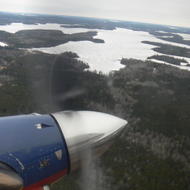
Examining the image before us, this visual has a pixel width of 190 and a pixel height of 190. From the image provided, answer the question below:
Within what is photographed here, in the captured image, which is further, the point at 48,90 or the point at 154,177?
the point at 154,177

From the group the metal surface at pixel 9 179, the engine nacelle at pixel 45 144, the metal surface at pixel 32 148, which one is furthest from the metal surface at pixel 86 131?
the metal surface at pixel 9 179

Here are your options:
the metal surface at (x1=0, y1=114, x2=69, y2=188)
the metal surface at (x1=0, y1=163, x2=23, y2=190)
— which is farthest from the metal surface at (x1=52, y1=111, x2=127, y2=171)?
the metal surface at (x1=0, y1=163, x2=23, y2=190)

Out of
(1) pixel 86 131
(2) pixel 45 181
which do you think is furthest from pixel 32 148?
(1) pixel 86 131

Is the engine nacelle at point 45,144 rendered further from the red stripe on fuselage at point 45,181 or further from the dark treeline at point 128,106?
the dark treeline at point 128,106

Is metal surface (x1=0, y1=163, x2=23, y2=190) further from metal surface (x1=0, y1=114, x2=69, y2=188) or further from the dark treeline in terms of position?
the dark treeline

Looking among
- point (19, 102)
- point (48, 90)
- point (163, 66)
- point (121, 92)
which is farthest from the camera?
point (163, 66)

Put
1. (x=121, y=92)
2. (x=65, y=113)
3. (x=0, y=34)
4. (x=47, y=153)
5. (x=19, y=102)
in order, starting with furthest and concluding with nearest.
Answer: (x=0, y=34), (x=121, y=92), (x=19, y=102), (x=65, y=113), (x=47, y=153)

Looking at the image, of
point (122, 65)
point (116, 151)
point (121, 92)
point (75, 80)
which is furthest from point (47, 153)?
point (122, 65)

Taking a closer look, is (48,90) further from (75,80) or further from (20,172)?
(20,172)
